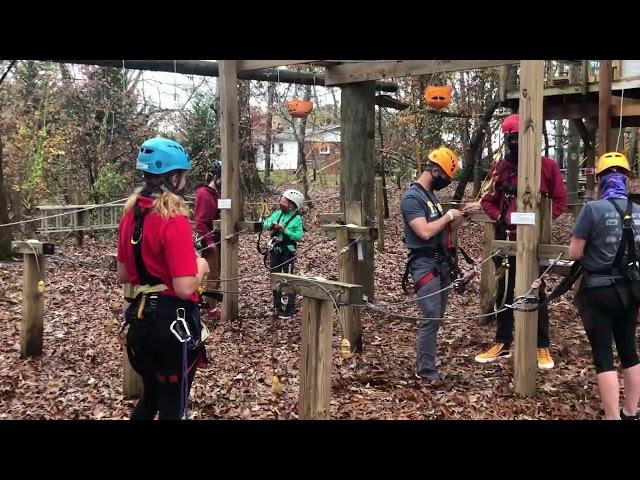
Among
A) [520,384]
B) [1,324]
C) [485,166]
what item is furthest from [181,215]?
[485,166]

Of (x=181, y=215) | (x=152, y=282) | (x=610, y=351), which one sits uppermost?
(x=181, y=215)

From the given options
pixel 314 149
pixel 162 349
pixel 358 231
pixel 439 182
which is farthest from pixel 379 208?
pixel 314 149

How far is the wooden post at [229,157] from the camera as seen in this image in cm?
805

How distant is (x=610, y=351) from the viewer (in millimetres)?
4598

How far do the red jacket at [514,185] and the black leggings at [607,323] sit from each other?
73.9 inches

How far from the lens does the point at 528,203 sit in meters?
5.42

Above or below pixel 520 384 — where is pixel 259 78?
above

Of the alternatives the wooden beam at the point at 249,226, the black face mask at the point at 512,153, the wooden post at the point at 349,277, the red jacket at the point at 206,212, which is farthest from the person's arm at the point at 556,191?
the red jacket at the point at 206,212

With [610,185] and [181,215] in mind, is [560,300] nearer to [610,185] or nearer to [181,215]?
[610,185]

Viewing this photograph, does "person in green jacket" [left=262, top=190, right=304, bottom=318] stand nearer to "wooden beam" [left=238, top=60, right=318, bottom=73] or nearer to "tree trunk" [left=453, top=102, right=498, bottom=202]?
"wooden beam" [left=238, top=60, right=318, bottom=73]

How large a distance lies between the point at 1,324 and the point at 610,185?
7.38 meters

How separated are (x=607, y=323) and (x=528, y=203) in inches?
50.0

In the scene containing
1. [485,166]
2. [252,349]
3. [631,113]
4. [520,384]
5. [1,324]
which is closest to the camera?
[520,384]
